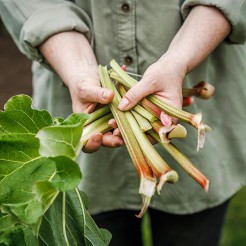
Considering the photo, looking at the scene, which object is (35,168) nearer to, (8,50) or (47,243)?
(47,243)

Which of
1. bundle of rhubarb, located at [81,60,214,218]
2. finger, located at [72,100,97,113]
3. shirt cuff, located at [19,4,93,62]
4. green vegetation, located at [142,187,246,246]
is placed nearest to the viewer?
bundle of rhubarb, located at [81,60,214,218]

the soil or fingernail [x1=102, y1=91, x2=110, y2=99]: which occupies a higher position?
fingernail [x1=102, y1=91, x2=110, y2=99]

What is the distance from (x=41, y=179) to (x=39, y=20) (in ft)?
1.67

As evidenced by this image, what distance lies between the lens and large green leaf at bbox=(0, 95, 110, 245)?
1090mm

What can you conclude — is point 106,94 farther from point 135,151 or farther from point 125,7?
point 125,7

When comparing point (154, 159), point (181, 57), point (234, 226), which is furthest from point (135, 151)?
point (234, 226)

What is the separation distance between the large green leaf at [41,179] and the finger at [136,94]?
0.17 m

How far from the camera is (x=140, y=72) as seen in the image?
1.64 meters

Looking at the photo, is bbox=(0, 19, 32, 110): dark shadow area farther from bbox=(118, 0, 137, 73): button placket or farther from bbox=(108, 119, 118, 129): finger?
bbox=(108, 119, 118, 129): finger

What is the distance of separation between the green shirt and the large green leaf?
0.37m

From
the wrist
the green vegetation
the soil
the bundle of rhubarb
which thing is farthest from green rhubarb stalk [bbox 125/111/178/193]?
the soil

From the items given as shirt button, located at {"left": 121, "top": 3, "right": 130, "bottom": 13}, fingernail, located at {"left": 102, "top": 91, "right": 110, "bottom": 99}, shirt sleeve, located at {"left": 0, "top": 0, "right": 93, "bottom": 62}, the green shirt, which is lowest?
the green shirt

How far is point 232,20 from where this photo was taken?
5.00 ft

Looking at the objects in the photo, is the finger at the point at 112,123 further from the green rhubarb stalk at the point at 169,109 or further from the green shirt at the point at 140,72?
the green shirt at the point at 140,72
